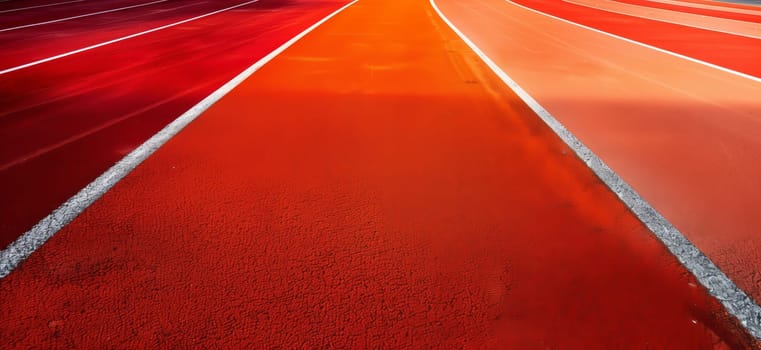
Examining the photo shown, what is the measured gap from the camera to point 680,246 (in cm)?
305

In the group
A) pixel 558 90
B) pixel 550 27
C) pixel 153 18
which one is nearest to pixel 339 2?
pixel 153 18

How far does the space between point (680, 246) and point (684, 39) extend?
39.8 feet

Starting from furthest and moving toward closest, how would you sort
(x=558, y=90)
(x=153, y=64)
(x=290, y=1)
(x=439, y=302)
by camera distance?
(x=290, y=1), (x=153, y=64), (x=558, y=90), (x=439, y=302)

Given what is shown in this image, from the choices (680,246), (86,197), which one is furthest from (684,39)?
(86,197)

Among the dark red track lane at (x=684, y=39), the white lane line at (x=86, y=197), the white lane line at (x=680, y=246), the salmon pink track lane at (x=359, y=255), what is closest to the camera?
the salmon pink track lane at (x=359, y=255)

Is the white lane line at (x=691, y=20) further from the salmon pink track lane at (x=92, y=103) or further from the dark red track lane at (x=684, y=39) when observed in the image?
the salmon pink track lane at (x=92, y=103)

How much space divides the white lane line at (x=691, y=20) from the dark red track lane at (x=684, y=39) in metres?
0.67

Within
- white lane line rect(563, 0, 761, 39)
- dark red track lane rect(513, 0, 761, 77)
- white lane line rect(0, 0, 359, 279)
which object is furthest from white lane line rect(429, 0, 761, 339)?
white lane line rect(563, 0, 761, 39)

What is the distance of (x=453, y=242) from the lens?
10.1ft

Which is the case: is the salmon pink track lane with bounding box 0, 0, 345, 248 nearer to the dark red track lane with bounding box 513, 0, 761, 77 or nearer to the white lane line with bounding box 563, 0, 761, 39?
the dark red track lane with bounding box 513, 0, 761, 77

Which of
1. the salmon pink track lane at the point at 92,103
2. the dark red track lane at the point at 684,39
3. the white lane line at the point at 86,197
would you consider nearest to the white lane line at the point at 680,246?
the white lane line at the point at 86,197

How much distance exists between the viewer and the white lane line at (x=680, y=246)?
250 cm

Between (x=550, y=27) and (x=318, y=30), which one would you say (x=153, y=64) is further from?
(x=550, y=27)

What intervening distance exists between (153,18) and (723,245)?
16.0 m
